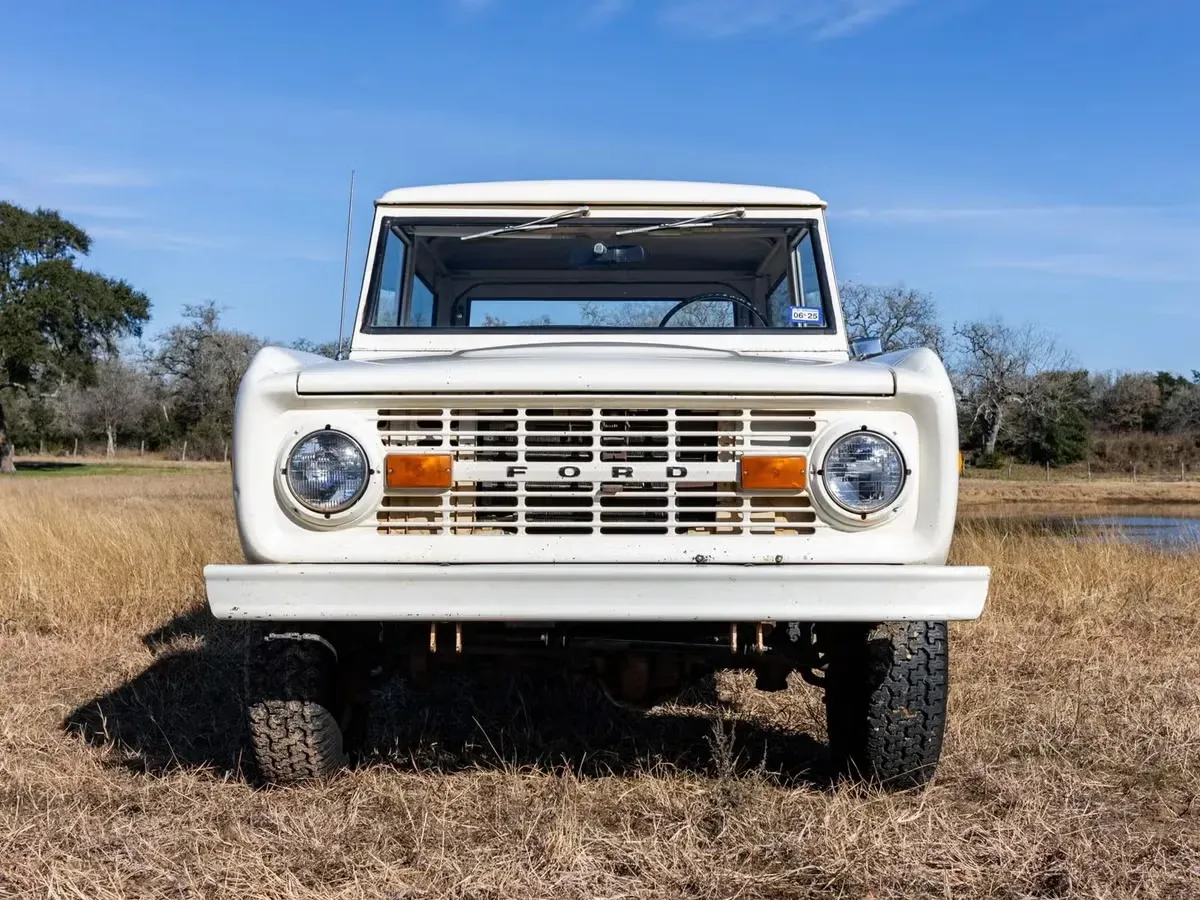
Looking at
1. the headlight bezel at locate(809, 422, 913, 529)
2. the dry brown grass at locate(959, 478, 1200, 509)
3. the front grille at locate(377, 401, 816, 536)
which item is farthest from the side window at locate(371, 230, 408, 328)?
the dry brown grass at locate(959, 478, 1200, 509)

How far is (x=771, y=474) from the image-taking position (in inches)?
113

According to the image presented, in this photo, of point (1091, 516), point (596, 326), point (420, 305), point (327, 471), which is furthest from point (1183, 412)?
point (327, 471)

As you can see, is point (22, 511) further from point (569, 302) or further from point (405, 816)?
point (405, 816)

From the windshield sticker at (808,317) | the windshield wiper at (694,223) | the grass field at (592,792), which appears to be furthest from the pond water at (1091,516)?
the windshield wiper at (694,223)

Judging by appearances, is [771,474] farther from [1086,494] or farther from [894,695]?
[1086,494]

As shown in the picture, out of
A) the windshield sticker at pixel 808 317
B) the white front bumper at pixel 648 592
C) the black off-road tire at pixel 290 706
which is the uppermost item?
the windshield sticker at pixel 808 317

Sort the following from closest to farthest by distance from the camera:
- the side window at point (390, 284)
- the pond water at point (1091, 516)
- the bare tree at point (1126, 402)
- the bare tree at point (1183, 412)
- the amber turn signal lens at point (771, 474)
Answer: the amber turn signal lens at point (771, 474) → the side window at point (390, 284) → the pond water at point (1091, 516) → the bare tree at point (1183, 412) → the bare tree at point (1126, 402)

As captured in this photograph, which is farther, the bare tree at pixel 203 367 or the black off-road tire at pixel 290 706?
the bare tree at pixel 203 367

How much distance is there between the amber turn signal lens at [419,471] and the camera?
113 inches

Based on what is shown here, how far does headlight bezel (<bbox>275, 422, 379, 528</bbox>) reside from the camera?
289cm

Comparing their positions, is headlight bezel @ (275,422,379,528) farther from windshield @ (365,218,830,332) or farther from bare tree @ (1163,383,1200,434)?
bare tree @ (1163,383,1200,434)

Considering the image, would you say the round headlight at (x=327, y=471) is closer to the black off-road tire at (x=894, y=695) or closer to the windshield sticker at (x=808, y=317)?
the black off-road tire at (x=894, y=695)

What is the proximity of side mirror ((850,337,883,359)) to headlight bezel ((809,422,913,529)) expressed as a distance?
1.03 meters

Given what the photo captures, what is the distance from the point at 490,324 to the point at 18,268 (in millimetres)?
33615
